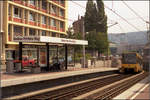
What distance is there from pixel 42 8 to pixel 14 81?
106ft

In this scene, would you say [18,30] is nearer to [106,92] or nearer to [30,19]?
[30,19]

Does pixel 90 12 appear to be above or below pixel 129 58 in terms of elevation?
above

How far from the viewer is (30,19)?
40656mm

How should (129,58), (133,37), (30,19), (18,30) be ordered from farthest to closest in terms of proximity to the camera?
1. (133,37)
2. (30,19)
3. (18,30)
4. (129,58)

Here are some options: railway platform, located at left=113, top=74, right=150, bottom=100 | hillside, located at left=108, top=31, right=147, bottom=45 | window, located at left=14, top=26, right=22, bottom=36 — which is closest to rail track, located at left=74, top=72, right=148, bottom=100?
railway platform, located at left=113, top=74, right=150, bottom=100

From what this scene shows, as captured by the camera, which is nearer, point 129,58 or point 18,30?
point 129,58

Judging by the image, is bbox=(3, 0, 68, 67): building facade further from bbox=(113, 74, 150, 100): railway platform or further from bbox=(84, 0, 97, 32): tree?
bbox=(113, 74, 150, 100): railway platform

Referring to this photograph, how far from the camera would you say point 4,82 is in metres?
13.3

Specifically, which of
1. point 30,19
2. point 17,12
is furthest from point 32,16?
point 17,12

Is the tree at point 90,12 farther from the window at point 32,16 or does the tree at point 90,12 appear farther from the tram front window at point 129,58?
the window at point 32,16

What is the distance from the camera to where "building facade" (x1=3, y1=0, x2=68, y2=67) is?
35.5 m

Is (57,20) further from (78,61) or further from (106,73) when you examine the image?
(106,73)

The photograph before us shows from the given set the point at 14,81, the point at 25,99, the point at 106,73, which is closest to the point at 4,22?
the point at 106,73

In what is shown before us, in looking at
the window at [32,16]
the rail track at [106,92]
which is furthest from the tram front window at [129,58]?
the window at [32,16]
